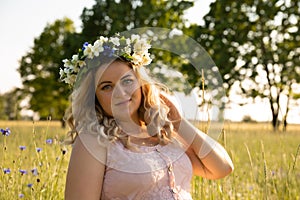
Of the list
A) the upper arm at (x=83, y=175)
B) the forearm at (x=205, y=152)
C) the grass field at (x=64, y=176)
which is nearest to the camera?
the upper arm at (x=83, y=175)

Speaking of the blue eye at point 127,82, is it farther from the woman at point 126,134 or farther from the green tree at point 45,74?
the green tree at point 45,74

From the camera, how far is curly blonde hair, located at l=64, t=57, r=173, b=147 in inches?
69.3

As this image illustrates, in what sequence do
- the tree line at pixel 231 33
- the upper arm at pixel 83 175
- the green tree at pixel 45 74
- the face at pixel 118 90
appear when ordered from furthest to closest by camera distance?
1. the green tree at pixel 45 74
2. the tree line at pixel 231 33
3. the face at pixel 118 90
4. the upper arm at pixel 83 175

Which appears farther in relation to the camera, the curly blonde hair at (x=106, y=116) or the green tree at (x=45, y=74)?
the green tree at (x=45, y=74)

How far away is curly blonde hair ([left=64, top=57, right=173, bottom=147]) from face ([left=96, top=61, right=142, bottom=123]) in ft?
0.10

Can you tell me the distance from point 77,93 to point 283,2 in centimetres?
1688

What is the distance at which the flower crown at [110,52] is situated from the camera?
1814mm

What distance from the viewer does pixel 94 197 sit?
5.43 feet

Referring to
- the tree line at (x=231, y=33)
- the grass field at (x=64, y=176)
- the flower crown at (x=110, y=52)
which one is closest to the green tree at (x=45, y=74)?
the tree line at (x=231, y=33)

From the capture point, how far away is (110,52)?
1.81 meters

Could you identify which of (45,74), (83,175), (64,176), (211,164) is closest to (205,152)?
(211,164)

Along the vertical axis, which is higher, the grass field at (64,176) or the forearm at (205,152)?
the forearm at (205,152)

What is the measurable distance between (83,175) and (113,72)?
1.46ft

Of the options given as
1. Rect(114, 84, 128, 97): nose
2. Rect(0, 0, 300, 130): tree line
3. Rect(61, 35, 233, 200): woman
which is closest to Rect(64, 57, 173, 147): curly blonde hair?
Rect(61, 35, 233, 200): woman
